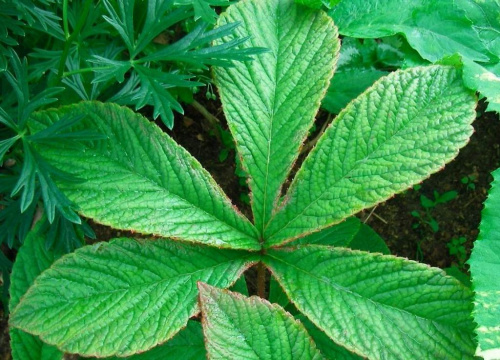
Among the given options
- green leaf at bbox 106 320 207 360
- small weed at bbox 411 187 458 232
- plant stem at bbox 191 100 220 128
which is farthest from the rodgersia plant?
small weed at bbox 411 187 458 232

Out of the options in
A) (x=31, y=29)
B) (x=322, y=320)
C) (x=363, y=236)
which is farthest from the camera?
(x=363, y=236)

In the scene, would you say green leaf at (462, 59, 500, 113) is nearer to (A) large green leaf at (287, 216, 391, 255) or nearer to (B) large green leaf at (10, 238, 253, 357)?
(A) large green leaf at (287, 216, 391, 255)

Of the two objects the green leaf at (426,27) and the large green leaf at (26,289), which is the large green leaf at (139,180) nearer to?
the large green leaf at (26,289)

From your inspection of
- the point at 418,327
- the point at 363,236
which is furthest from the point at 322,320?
the point at 363,236

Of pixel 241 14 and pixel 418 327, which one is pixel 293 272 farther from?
pixel 241 14

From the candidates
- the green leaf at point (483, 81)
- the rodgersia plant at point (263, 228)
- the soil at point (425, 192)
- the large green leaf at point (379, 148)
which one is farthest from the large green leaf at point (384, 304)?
the soil at point (425, 192)

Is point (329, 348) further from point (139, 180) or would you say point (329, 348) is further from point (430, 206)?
point (430, 206)
